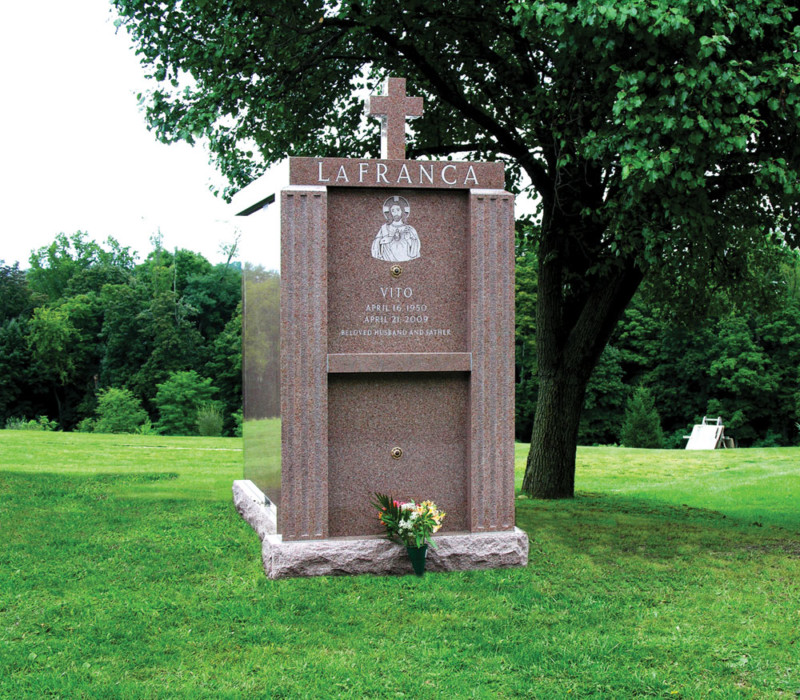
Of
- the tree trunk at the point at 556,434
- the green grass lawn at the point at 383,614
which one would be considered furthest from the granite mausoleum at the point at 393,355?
the tree trunk at the point at 556,434

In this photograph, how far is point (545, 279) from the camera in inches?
494

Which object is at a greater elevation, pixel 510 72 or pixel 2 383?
pixel 510 72

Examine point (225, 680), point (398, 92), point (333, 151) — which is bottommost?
point (225, 680)

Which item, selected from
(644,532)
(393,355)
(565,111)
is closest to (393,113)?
(393,355)

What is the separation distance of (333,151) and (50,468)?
6.91 m

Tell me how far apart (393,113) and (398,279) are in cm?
155

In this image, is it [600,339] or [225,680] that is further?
[600,339]

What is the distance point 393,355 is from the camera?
7.36m

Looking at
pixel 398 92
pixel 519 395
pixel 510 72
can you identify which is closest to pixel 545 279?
pixel 510 72

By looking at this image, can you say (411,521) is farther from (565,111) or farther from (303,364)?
(565,111)

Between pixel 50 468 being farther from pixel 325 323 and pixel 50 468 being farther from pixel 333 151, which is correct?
pixel 325 323

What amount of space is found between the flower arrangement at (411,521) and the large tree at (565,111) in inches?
147

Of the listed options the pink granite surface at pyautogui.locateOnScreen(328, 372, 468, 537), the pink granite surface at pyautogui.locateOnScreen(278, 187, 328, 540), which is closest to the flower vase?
the pink granite surface at pyautogui.locateOnScreen(328, 372, 468, 537)

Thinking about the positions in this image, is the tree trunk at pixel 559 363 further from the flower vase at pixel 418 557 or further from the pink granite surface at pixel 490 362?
the flower vase at pixel 418 557
